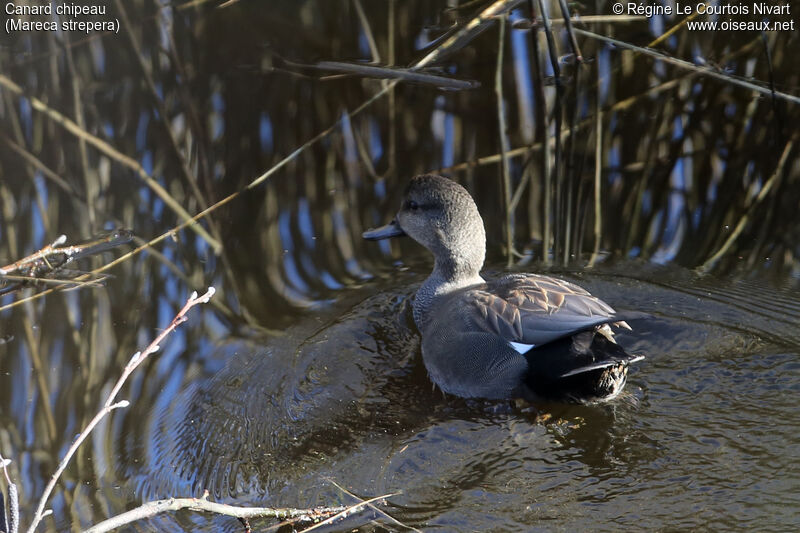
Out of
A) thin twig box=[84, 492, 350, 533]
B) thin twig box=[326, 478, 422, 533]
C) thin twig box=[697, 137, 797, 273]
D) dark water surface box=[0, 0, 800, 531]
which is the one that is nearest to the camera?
thin twig box=[84, 492, 350, 533]

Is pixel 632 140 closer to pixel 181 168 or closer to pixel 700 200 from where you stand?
pixel 700 200

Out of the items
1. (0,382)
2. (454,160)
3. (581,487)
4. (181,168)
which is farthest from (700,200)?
(0,382)

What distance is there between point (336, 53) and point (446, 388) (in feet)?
11.5

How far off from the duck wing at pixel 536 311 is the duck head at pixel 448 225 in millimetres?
463

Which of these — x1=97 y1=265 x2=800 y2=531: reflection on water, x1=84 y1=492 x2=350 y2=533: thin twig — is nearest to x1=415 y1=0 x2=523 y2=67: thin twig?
x1=97 y1=265 x2=800 y2=531: reflection on water

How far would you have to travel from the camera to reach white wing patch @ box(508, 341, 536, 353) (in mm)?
4152

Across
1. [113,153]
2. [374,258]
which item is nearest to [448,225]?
[374,258]

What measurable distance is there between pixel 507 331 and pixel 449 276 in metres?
0.85

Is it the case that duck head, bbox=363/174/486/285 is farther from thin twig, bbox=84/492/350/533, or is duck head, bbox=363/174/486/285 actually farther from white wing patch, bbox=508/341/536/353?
thin twig, bbox=84/492/350/533

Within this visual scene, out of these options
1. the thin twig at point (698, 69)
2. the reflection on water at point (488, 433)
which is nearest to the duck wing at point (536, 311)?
the reflection on water at point (488, 433)

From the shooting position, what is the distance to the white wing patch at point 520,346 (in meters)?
4.15

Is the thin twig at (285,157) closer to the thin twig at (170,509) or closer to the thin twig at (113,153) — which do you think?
the thin twig at (113,153)

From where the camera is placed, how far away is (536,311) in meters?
4.20

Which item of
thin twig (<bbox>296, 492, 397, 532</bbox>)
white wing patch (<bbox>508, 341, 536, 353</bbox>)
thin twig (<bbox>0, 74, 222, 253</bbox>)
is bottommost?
thin twig (<bbox>296, 492, 397, 532</bbox>)
